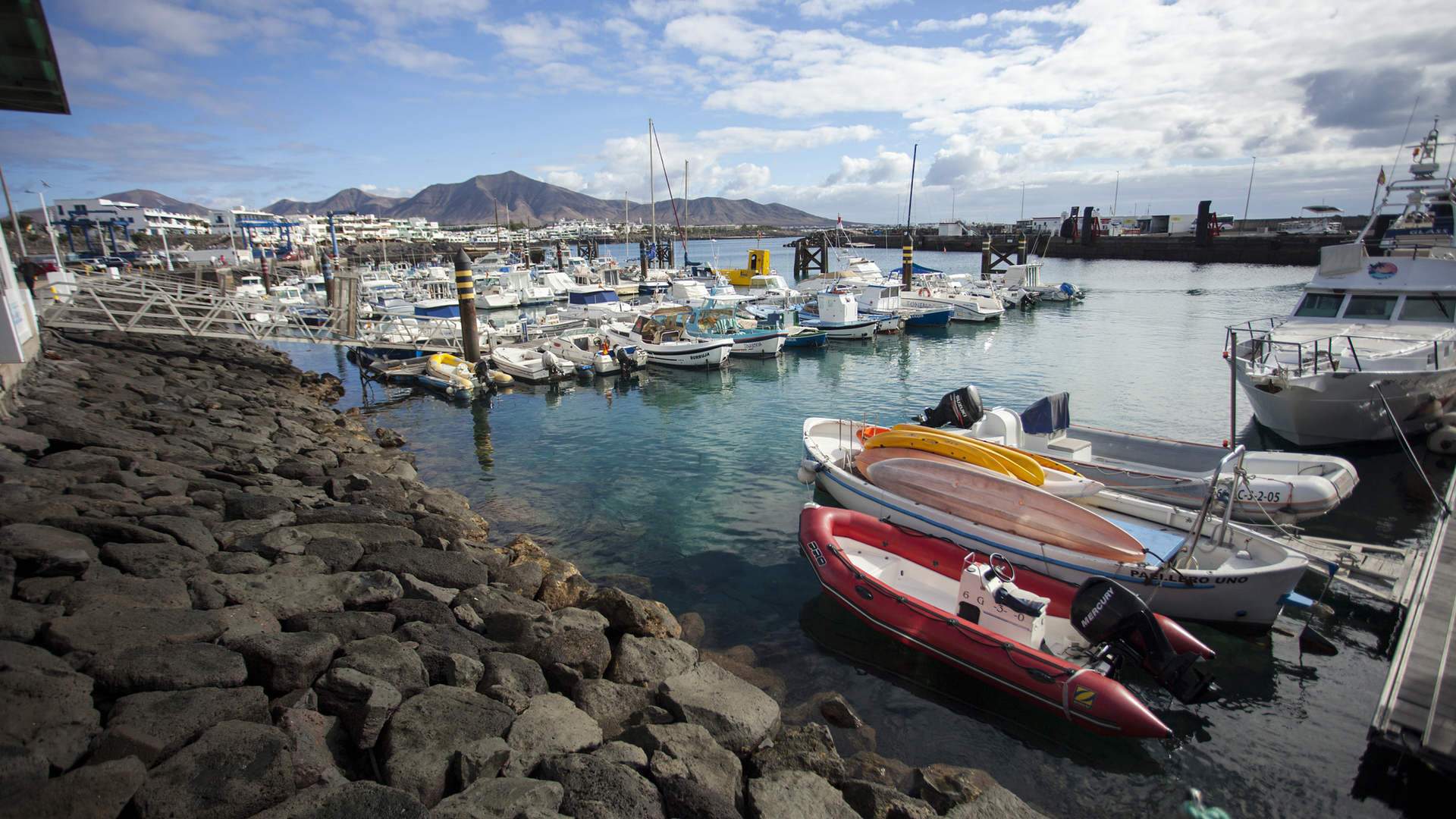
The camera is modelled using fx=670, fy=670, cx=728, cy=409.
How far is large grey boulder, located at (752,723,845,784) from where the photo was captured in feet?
19.3

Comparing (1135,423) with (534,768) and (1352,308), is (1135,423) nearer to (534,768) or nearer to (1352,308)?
(1352,308)

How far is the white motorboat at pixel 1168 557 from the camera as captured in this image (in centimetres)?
878

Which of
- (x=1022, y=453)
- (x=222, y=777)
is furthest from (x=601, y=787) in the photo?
(x=1022, y=453)

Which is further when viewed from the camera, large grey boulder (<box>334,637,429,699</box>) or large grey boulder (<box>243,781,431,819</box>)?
large grey boulder (<box>334,637,429,699</box>)

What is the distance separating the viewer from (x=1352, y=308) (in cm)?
1827

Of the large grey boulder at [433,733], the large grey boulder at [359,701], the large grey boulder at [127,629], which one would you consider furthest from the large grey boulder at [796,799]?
the large grey boulder at [127,629]

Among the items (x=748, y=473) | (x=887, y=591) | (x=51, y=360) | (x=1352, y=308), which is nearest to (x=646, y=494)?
(x=748, y=473)

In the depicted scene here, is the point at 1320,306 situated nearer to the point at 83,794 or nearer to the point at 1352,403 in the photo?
the point at 1352,403

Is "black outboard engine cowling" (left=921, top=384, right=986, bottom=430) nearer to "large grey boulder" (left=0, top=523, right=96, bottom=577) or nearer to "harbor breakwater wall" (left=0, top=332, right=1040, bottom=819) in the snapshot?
"harbor breakwater wall" (left=0, top=332, right=1040, bottom=819)

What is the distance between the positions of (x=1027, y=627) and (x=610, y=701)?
499cm

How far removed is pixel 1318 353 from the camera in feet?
51.5

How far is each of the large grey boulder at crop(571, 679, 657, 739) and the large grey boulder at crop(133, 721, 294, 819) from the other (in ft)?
8.24

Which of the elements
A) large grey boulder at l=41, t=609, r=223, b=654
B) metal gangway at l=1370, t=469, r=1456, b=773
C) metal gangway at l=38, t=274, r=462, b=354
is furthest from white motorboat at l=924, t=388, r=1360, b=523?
metal gangway at l=38, t=274, r=462, b=354

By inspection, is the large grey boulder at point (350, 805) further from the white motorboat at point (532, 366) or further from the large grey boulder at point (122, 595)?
the white motorboat at point (532, 366)
